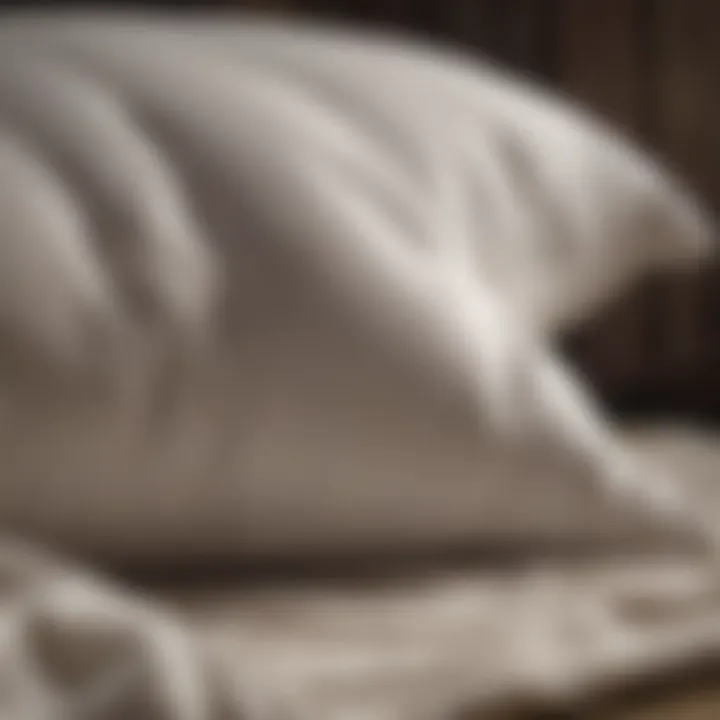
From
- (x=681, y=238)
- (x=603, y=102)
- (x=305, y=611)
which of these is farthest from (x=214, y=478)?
(x=603, y=102)

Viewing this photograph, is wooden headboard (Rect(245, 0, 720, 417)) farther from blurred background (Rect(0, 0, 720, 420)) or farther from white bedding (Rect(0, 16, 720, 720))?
white bedding (Rect(0, 16, 720, 720))

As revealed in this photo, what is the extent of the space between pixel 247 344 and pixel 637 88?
0.83 metres

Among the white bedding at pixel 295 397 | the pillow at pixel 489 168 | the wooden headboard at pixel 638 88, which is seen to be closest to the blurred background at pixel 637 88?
the wooden headboard at pixel 638 88

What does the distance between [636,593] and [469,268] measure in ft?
0.52

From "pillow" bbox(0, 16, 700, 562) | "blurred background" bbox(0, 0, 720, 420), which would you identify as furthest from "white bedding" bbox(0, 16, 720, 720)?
"blurred background" bbox(0, 0, 720, 420)

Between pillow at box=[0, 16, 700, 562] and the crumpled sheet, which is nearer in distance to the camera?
the crumpled sheet

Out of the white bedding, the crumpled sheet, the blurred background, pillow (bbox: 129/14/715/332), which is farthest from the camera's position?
the blurred background

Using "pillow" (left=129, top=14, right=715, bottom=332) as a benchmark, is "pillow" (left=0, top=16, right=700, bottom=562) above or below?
below

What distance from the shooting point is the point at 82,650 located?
0.32 metres

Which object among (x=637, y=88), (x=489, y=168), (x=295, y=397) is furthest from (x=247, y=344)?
(x=637, y=88)

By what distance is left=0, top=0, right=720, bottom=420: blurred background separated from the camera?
3.65 ft

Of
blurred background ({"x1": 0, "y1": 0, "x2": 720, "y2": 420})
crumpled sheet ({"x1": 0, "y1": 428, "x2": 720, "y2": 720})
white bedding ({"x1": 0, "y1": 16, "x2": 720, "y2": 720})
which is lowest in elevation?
crumpled sheet ({"x1": 0, "y1": 428, "x2": 720, "y2": 720})

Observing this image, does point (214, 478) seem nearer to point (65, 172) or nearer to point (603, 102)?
point (65, 172)

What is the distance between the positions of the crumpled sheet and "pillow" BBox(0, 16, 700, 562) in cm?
2
